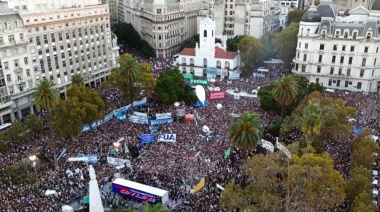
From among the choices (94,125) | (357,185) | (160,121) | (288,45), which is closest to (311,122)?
(357,185)

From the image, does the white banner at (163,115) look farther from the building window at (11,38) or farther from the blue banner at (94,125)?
the building window at (11,38)

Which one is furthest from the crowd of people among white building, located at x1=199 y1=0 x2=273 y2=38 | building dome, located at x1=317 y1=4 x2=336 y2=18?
white building, located at x1=199 y1=0 x2=273 y2=38

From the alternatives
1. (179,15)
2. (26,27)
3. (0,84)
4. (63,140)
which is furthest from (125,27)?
(63,140)

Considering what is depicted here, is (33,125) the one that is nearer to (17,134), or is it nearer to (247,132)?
(17,134)

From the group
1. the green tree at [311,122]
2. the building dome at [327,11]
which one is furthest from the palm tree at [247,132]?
the building dome at [327,11]

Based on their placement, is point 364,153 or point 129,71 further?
point 129,71
